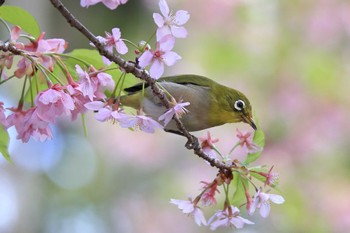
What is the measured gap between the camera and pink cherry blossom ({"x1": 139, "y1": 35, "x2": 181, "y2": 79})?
4.24ft

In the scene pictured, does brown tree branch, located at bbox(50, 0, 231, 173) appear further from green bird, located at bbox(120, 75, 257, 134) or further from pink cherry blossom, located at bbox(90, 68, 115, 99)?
green bird, located at bbox(120, 75, 257, 134)

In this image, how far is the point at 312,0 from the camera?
580cm

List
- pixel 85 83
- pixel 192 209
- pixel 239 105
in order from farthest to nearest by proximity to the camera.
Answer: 1. pixel 239 105
2. pixel 192 209
3. pixel 85 83

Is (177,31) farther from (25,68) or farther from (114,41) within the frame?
(25,68)

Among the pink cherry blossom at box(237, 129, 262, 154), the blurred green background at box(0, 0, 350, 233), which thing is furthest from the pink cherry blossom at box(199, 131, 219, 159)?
the blurred green background at box(0, 0, 350, 233)

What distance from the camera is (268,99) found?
223 inches

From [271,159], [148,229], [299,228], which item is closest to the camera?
[299,228]

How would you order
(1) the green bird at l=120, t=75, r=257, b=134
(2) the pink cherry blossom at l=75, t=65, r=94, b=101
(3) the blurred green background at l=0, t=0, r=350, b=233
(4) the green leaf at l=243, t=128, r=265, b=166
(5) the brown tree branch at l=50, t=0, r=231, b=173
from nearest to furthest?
1. (5) the brown tree branch at l=50, t=0, r=231, b=173
2. (2) the pink cherry blossom at l=75, t=65, r=94, b=101
3. (4) the green leaf at l=243, t=128, r=265, b=166
4. (1) the green bird at l=120, t=75, r=257, b=134
5. (3) the blurred green background at l=0, t=0, r=350, b=233

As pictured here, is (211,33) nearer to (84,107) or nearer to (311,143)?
(311,143)

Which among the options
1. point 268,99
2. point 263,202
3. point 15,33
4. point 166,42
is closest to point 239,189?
point 263,202

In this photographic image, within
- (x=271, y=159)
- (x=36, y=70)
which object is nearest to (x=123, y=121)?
(x=36, y=70)

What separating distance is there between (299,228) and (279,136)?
111 centimetres

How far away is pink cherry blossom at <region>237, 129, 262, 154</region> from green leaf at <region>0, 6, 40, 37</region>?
58cm

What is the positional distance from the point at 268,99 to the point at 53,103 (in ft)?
14.7
